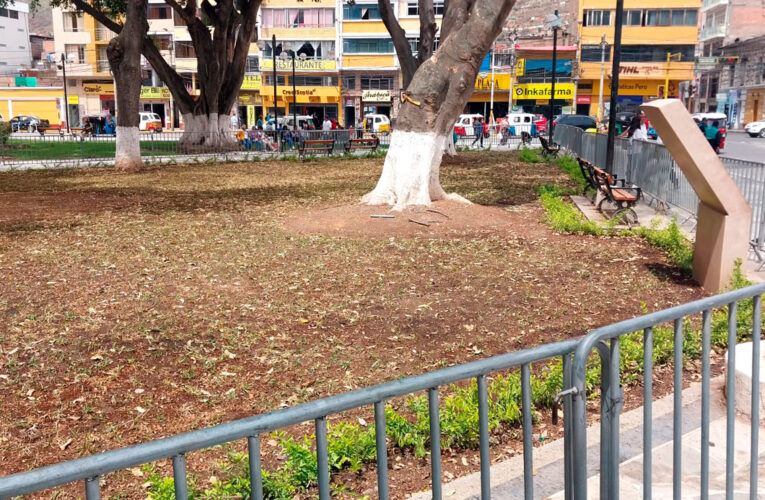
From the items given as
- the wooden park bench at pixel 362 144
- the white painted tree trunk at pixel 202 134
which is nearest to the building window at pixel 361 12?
the white painted tree trunk at pixel 202 134

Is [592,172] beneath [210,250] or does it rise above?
above

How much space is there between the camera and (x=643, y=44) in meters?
57.1

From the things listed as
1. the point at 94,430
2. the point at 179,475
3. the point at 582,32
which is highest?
the point at 582,32

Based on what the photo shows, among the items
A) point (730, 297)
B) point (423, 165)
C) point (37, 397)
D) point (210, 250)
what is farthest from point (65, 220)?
→ point (730, 297)

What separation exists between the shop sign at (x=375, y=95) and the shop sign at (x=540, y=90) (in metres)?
10.3

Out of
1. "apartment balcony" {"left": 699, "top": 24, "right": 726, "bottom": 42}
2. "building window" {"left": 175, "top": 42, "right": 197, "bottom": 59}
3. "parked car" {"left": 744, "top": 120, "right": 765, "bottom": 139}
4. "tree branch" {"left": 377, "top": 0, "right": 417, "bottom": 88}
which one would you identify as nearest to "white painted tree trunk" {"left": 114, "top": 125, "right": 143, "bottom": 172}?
"tree branch" {"left": 377, "top": 0, "right": 417, "bottom": 88}

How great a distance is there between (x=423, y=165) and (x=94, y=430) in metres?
8.15

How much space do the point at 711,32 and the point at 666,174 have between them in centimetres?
6362

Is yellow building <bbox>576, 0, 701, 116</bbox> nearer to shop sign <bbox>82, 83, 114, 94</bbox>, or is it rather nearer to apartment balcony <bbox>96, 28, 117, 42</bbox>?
apartment balcony <bbox>96, 28, 117, 42</bbox>

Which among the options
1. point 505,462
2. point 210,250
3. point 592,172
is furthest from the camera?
point 592,172

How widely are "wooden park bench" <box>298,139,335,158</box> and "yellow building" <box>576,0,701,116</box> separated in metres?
34.8

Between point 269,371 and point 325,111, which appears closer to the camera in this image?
point 269,371

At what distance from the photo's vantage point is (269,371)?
5.38 m

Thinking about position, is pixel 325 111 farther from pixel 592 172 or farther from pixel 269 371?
pixel 269 371
